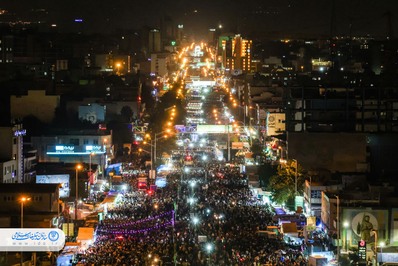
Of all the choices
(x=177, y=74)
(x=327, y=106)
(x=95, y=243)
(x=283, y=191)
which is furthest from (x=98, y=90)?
(x=177, y=74)

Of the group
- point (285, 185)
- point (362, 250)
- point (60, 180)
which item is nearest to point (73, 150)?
point (60, 180)

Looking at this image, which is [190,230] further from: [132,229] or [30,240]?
[30,240]

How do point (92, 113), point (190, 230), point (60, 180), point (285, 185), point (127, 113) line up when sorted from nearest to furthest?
1. point (190, 230)
2. point (285, 185)
3. point (60, 180)
4. point (92, 113)
5. point (127, 113)

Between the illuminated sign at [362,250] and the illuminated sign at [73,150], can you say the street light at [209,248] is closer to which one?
the illuminated sign at [362,250]

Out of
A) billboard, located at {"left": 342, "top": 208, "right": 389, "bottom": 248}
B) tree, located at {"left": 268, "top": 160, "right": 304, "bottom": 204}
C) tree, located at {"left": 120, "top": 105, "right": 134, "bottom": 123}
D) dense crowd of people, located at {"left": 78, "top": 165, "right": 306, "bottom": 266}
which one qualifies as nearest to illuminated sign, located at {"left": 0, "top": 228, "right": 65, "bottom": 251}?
dense crowd of people, located at {"left": 78, "top": 165, "right": 306, "bottom": 266}

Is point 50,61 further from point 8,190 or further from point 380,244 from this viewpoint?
point 380,244

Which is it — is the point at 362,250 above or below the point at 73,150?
below
